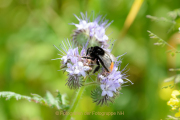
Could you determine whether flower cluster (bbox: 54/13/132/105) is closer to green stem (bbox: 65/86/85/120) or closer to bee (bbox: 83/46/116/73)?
bee (bbox: 83/46/116/73)

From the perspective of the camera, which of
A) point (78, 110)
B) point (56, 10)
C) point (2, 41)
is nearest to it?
point (78, 110)

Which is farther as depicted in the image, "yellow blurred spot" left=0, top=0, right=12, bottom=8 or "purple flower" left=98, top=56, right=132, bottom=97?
"yellow blurred spot" left=0, top=0, right=12, bottom=8

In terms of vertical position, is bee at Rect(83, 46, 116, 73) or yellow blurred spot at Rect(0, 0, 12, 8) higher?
yellow blurred spot at Rect(0, 0, 12, 8)

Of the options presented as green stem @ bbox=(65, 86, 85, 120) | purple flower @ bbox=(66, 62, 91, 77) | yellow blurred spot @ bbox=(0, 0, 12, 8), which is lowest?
green stem @ bbox=(65, 86, 85, 120)

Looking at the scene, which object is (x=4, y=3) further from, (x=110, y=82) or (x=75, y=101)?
(x=110, y=82)

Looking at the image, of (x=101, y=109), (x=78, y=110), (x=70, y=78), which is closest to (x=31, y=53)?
(x=78, y=110)

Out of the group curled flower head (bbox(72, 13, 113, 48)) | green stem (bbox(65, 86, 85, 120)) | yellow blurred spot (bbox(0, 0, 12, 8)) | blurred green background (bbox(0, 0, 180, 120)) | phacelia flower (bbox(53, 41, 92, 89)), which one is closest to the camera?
phacelia flower (bbox(53, 41, 92, 89))

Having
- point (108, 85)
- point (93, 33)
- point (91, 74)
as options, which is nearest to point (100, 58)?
point (91, 74)

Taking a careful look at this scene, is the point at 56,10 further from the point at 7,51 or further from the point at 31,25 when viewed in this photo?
the point at 7,51

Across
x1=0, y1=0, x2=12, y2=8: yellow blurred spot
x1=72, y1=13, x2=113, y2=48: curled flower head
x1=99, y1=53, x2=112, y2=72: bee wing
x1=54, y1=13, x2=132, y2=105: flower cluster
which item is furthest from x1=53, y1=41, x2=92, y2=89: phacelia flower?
x1=0, y1=0, x2=12, y2=8: yellow blurred spot
